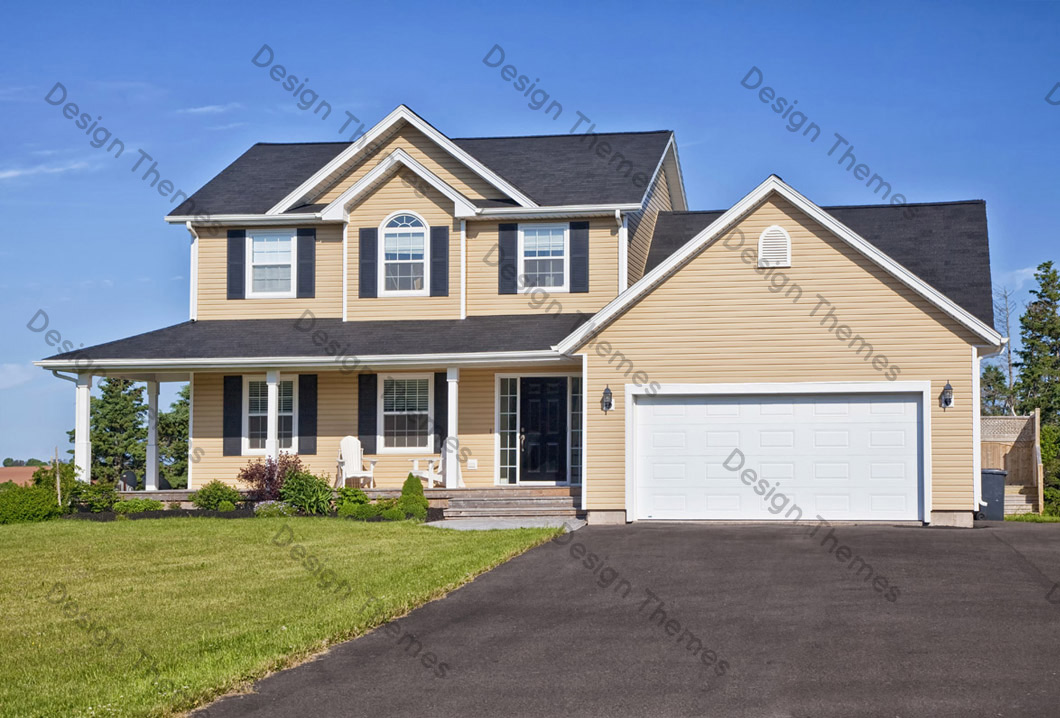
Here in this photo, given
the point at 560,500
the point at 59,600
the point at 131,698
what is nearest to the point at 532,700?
the point at 131,698

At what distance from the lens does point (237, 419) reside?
2292 cm

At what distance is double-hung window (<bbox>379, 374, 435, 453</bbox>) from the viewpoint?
73.6 ft

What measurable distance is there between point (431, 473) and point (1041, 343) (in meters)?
23.5

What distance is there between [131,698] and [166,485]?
56.6ft

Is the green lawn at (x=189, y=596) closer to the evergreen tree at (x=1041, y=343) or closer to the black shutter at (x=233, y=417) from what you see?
the black shutter at (x=233, y=417)

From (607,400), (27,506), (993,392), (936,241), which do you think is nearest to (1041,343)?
(993,392)

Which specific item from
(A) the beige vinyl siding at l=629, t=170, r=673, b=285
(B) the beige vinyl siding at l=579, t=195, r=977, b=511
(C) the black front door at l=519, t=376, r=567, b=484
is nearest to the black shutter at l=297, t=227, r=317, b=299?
(C) the black front door at l=519, t=376, r=567, b=484

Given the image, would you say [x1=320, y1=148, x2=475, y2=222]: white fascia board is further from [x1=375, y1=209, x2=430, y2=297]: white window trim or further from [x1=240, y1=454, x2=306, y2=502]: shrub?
[x1=240, y1=454, x2=306, y2=502]: shrub

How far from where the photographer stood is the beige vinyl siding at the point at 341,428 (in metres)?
22.1

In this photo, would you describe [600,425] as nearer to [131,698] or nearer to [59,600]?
[59,600]

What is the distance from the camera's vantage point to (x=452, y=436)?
68.7ft

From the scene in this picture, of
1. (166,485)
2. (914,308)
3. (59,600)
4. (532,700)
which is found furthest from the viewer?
(166,485)

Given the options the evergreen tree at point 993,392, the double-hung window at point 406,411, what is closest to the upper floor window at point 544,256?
the double-hung window at point 406,411

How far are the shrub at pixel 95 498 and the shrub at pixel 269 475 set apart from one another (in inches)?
95.3
